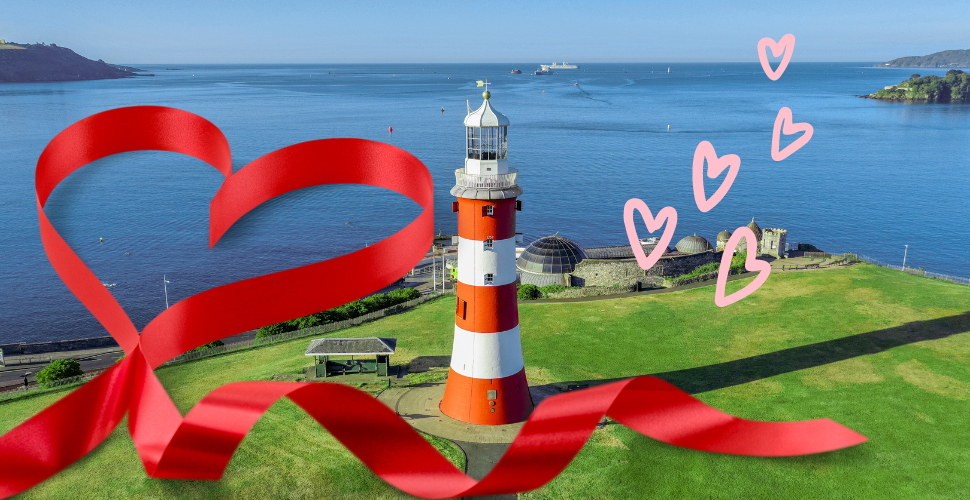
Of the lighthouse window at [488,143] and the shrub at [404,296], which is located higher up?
the lighthouse window at [488,143]

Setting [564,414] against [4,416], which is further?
[4,416]

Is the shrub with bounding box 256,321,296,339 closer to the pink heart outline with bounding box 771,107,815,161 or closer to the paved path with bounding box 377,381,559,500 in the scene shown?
the paved path with bounding box 377,381,559,500

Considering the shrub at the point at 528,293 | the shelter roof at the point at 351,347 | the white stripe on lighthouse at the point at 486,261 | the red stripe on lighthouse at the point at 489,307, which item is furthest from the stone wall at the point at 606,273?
the white stripe on lighthouse at the point at 486,261

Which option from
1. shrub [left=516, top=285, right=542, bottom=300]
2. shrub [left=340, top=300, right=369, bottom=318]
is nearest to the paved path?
shrub [left=340, top=300, right=369, bottom=318]

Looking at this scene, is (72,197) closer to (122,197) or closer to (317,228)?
(317,228)

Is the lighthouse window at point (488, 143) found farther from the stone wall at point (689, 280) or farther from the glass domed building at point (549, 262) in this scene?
the glass domed building at point (549, 262)

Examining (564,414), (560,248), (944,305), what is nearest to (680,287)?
(560,248)

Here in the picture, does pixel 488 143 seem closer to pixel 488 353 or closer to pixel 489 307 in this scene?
pixel 489 307
